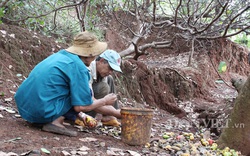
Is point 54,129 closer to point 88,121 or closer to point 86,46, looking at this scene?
point 88,121

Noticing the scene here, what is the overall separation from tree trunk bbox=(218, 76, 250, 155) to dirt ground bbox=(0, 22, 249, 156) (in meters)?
0.28

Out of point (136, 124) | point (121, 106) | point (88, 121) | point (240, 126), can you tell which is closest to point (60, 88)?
point (88, 121)

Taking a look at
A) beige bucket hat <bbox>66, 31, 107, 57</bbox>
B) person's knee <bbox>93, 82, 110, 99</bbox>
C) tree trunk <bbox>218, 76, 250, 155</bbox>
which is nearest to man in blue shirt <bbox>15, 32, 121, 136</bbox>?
beige bucket hat <bbox>66, 31, 107, 57</bbox>

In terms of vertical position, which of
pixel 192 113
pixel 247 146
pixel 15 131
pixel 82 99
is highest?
pixel 82 99

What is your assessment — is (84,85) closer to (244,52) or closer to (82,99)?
(82,99)

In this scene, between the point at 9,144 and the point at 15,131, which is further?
the point at 15,131

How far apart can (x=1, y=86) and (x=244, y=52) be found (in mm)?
9546

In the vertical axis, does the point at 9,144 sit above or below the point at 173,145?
above

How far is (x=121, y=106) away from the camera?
5.48 metres

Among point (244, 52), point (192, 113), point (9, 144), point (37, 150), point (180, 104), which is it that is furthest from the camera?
point (244, 52)

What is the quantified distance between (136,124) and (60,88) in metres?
0.82

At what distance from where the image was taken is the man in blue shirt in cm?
290

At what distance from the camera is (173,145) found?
3244mm

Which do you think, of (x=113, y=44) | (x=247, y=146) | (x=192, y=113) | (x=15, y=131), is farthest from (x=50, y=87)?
(x=113, y=44)
